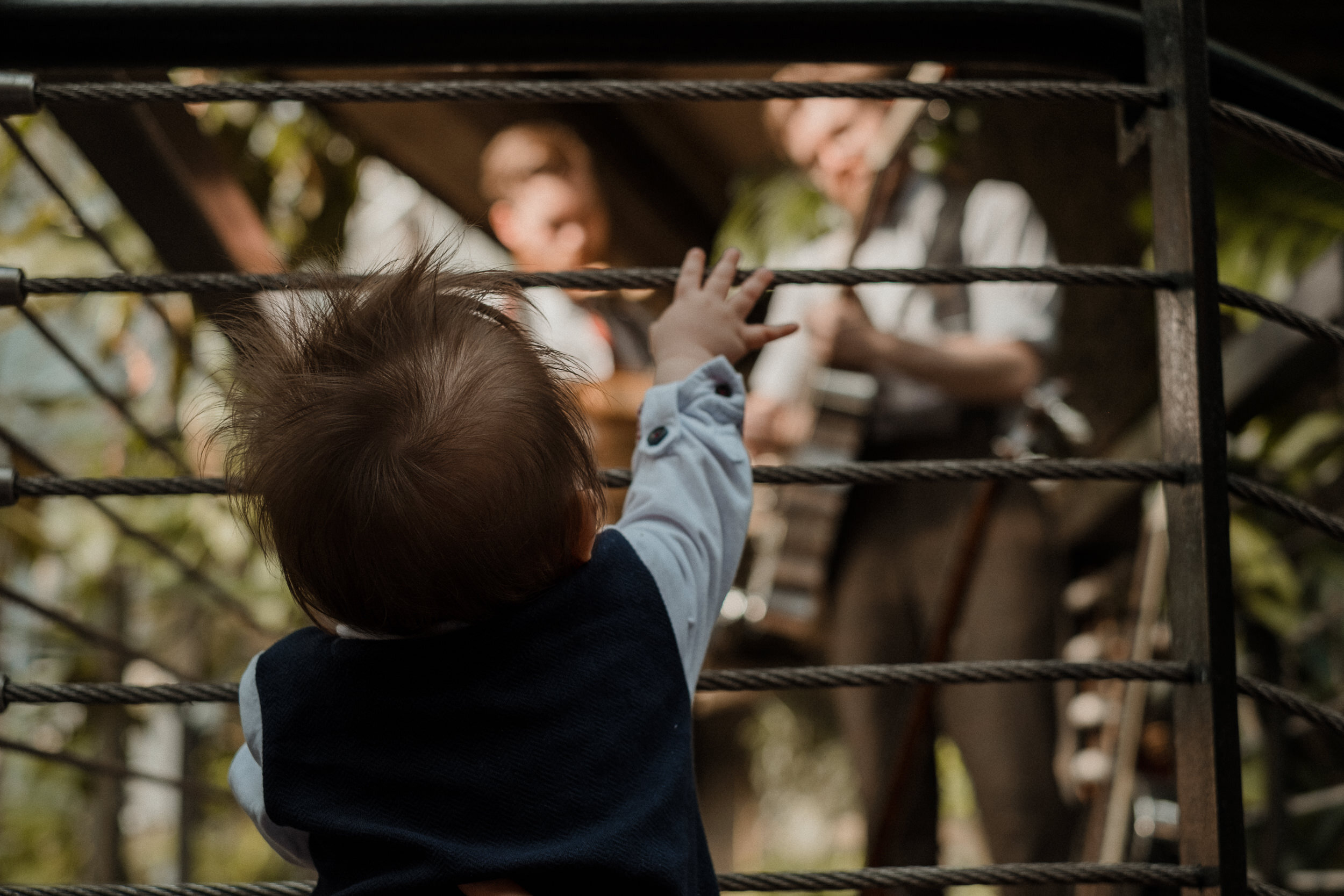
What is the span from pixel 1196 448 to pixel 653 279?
1.47ft

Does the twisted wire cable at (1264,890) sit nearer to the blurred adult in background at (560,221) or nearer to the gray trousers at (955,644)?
the gray trousers at (955,644)

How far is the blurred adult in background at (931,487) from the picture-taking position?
191cm

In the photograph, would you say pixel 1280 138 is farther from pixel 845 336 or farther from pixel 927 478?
pixel 845 336

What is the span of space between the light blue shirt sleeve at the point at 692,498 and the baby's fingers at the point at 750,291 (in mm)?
68

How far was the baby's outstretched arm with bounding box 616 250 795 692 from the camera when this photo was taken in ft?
2.51

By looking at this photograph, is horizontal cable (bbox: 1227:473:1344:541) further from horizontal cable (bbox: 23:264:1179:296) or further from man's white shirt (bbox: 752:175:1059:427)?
man's white shirt (bbox: 752:175:1059:427)

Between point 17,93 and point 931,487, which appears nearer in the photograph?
point 17,93

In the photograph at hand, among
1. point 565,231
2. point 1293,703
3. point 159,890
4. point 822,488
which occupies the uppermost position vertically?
point 565,231

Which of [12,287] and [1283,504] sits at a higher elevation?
[12,287]

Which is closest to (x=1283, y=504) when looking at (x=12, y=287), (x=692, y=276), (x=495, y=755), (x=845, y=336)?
(x=692, y=276)

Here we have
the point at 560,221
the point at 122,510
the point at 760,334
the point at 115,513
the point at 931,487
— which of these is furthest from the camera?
the point at 122,510

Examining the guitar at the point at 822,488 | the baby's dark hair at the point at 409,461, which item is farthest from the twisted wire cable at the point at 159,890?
the guitar at the point at 822,488

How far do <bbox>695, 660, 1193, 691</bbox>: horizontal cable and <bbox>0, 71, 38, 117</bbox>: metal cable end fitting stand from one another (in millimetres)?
690

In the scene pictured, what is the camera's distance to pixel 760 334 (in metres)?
0.89
